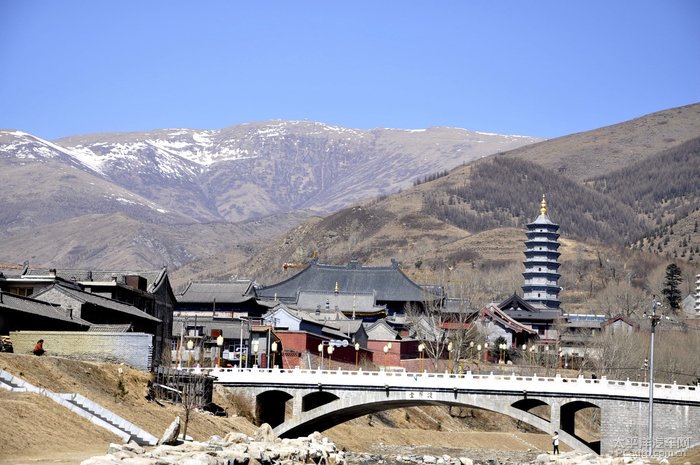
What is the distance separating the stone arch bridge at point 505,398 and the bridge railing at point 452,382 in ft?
0.20

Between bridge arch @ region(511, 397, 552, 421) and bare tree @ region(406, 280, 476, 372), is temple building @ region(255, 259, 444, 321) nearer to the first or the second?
bare tree @ region(406, 280, 476, 372)

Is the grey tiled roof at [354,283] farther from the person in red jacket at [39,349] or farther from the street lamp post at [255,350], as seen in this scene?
the person in red jacket at [39,349]

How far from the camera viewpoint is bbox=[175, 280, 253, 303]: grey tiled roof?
14212 cm

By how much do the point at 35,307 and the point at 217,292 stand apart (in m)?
68.6

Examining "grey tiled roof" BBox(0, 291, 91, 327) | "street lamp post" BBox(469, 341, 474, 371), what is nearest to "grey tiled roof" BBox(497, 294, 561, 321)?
"street lamp post" BBox(469, 341, 474, 371)

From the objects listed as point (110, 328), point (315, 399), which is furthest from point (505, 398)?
point (110, 328)

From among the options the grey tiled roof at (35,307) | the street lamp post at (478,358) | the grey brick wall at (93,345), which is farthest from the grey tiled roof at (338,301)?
the grey brick wall at (93,345)

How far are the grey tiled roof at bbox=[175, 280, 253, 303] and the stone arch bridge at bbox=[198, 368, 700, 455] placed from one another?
49.3 meters

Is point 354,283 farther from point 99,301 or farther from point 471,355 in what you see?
point 99,301

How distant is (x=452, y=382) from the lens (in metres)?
87.5

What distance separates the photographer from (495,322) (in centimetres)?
15150

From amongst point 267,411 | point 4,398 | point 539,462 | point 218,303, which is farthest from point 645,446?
point 218,303

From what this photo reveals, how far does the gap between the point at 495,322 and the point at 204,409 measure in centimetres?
7556

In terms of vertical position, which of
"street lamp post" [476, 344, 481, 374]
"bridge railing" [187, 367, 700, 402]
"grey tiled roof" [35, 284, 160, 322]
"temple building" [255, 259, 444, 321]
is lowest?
"bridge railing" [187, 367, 700, 402]
